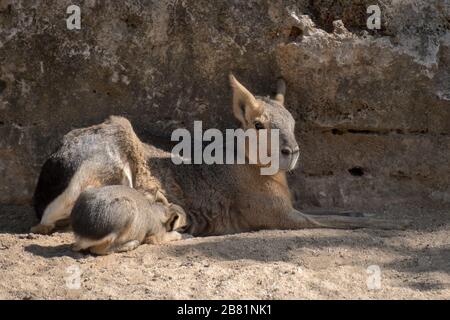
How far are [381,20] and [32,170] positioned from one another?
3.31 metres

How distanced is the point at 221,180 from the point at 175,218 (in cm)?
57

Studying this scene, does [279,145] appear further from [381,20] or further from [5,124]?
[5,124]

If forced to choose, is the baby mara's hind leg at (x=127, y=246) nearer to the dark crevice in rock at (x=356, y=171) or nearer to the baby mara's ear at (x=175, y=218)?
the baby mara's ear at (x=175, y=218)

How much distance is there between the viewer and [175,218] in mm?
6398

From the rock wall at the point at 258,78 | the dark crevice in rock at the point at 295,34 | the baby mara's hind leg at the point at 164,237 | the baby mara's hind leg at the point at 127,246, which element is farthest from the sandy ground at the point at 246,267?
the dark crevice in rock at the point at 295,34

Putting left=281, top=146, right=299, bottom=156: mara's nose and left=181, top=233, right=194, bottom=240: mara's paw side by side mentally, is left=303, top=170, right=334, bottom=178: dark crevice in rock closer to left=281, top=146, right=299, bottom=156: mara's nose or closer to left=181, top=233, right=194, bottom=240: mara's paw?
left=281, top=146, right=299, bottom=156: mara's nose

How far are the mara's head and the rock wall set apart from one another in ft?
1.39

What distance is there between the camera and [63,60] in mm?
6820

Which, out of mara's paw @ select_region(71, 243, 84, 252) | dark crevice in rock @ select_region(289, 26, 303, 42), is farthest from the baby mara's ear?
dark crevice in rock @ select_region(289, 26, 303, 42)

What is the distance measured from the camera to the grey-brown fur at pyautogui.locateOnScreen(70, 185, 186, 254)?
18.3 feet

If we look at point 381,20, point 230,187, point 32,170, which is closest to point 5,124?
point 32,170

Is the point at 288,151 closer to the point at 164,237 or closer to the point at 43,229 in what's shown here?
the point at 164,237
